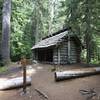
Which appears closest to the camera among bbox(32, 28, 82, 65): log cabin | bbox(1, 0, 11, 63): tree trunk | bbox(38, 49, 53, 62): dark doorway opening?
bbox(1, 0, 11, 63): tree trunk

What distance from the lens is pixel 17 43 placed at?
3247 centimetres

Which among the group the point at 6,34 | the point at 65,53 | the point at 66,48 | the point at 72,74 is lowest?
the point at 72,74

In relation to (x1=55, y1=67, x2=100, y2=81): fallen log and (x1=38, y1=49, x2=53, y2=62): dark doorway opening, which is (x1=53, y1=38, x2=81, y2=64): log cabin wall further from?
(x1=55, y1=67, x2=100, y2=81): fallen log

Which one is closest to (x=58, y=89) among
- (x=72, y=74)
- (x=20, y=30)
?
(x=72, y=74)

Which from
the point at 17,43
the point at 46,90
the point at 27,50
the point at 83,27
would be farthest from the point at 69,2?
the point at 27,50

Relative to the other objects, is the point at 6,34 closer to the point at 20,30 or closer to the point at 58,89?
the point at 58,89

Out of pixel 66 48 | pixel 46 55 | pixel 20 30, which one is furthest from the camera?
pixel 20 30

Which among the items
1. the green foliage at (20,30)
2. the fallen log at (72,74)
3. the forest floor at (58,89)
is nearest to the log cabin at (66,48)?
the green foliage at (20,30)

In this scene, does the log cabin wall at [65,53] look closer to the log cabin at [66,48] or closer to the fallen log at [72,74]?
the log cabin at [66,48]

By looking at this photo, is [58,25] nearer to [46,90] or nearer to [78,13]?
[78,13]

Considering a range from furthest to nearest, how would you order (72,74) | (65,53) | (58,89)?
1. (65,53)
2. (72,74)
3. (58,89)

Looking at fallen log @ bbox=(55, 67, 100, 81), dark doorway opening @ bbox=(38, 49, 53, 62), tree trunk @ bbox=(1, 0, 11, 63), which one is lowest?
fallen log @ bbox=(55, 67, 100, 81)

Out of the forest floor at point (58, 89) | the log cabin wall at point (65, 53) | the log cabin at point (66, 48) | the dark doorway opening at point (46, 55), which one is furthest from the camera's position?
the dark doorway opening at point (46, 55)

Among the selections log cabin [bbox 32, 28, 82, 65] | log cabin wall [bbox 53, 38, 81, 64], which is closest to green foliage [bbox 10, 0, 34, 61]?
log cabin [bbox 32, 28, 82, 65]
